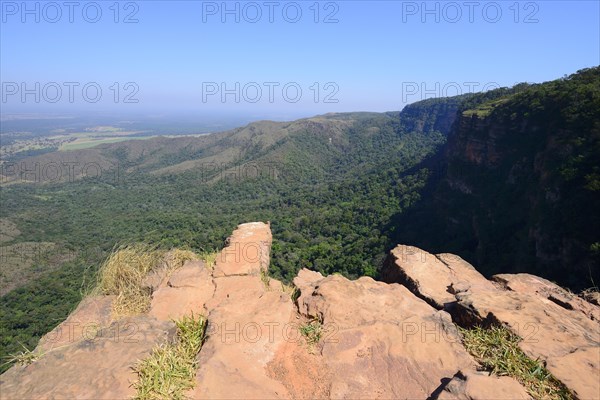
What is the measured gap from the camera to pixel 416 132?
113 m

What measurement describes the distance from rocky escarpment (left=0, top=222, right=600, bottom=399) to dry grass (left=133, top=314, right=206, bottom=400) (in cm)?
12

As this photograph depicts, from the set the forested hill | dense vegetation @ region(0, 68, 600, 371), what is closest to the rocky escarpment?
dense vegetation @ region(0, 68, 600, 371)

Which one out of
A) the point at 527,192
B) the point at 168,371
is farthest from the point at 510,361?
the point at 527,192

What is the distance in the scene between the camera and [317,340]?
4.48 m

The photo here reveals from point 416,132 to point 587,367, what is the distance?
117704 millimetres

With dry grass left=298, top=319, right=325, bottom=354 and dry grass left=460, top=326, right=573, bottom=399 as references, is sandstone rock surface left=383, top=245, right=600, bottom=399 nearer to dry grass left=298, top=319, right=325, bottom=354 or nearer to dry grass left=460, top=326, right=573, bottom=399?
dry grass left=460, top=326, right=573, bottom=399

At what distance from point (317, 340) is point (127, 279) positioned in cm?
388

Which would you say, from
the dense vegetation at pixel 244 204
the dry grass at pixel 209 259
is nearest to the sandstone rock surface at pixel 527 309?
the dry grass at pixel 209 259

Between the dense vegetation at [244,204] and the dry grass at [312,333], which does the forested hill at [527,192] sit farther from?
the dry grass at [312,333]

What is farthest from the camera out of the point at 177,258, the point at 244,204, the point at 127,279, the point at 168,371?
the point at 244,204

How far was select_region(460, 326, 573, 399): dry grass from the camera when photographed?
368 cm

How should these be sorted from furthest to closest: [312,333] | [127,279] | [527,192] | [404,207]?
[404,207] < [527,192] < [127,279] < [312,333]

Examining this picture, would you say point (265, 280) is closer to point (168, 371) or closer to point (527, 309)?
point (168, 371)

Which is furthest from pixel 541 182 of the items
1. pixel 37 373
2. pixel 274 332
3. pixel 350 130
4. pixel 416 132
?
pixel 350 130
